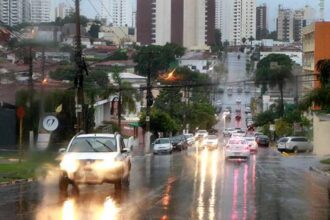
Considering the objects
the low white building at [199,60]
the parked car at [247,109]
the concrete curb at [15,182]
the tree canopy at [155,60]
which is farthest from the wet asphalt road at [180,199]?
the parked car at [247,109]

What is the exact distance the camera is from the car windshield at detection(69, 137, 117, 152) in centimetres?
2345

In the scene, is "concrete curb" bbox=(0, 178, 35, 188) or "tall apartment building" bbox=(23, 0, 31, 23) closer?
"concrete curb" bbox=(0, 178, 35, 188)

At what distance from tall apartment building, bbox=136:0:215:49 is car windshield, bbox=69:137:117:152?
8256cm

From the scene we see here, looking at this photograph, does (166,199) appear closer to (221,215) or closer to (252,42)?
→ (221,215)

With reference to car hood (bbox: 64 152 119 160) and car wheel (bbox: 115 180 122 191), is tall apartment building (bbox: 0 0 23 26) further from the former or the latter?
car wheel (bbox: 115 180 122 191)

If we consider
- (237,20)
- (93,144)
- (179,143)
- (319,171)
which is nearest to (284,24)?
(237,20)

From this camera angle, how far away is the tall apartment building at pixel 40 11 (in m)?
44.4

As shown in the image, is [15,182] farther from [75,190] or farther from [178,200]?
[178,200]

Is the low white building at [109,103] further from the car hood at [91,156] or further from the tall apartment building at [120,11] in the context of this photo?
the car hood at [91,156]

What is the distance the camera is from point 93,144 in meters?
23.8

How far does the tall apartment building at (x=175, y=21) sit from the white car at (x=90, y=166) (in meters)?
83.2

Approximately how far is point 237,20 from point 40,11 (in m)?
115

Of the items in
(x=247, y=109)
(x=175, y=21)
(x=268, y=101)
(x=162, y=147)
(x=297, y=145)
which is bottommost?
(x=247, y=109)

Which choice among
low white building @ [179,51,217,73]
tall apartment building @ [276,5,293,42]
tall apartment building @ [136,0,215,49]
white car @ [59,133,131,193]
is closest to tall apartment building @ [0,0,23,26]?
white car @ [59,133,131,193]
